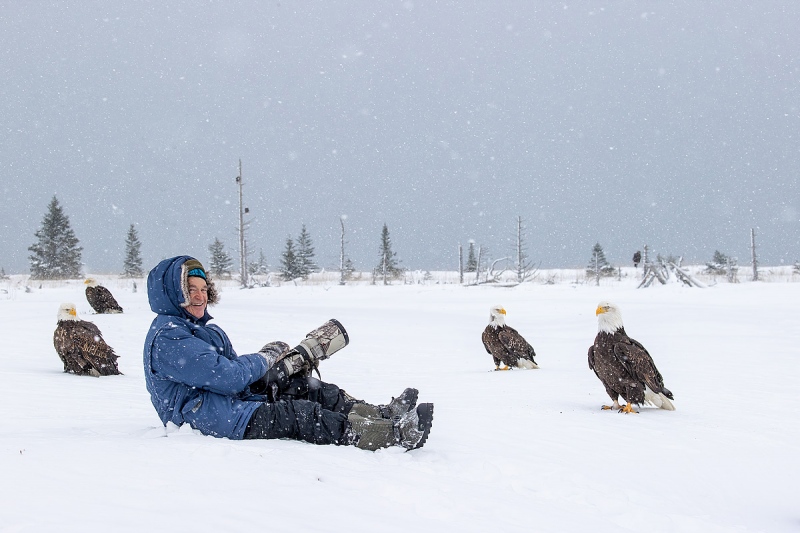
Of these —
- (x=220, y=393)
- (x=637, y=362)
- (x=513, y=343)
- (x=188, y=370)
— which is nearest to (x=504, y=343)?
(x=513, y=343)

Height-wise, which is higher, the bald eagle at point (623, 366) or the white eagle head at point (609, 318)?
the white eagle head at point (609, 318)

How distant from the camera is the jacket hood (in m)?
3.79

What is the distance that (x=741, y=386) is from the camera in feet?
29.0

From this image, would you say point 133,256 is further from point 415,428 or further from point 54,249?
point 415,428

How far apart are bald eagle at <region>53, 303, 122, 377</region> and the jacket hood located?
17.8 ft

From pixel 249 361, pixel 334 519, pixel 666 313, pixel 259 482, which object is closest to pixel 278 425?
pixel 249 361

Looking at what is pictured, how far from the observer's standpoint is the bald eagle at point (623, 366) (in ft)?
21.0

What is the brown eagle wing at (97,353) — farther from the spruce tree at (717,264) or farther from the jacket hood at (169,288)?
the spruce tree at (717,264)

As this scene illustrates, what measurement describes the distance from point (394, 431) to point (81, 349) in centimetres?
651

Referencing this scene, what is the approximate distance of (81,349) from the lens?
8.33 meters

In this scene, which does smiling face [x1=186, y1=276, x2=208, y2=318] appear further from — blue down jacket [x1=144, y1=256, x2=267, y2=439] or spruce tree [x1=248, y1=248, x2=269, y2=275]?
spruce tree [x1=248, y1=248, x2=269, y2=275]

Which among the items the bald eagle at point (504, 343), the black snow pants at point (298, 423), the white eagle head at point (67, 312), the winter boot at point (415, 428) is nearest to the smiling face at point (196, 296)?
the black snow pants at point (298, 423)

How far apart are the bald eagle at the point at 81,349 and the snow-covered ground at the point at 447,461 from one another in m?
0.39

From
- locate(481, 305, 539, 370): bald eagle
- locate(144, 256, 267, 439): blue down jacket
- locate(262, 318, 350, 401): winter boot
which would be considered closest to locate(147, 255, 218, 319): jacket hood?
locate(144, 256, 267, 439): blue down jacket
